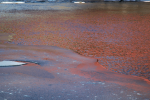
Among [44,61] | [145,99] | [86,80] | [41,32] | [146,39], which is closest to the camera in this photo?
[145,99]

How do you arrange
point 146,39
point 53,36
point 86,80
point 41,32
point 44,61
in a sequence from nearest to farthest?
point 86,80
point 44,61
point 146,39
point 53,36
point 41,32

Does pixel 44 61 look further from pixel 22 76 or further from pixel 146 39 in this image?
pixel 146 39

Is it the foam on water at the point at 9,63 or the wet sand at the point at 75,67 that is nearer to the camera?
the wet sand at the point at 75,67

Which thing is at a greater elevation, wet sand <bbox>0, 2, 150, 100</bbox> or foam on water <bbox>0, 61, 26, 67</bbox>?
wet sand <bbox>0, 2, 150, 100</bbox>

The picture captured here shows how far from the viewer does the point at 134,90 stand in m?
1.63

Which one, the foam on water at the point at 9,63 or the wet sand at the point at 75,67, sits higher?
the wet sand at the point at 75,67

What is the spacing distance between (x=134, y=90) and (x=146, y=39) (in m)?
1.89

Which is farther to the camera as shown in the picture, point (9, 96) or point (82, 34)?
point (82, 34)

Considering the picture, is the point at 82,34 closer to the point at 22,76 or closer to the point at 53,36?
the point at 53,36

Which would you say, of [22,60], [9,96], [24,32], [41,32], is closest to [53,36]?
[41,32]

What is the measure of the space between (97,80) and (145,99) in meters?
0.47

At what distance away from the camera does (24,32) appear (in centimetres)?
402

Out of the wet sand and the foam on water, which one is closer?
the wet sand

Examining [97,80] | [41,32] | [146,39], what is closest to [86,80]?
[97,80]
